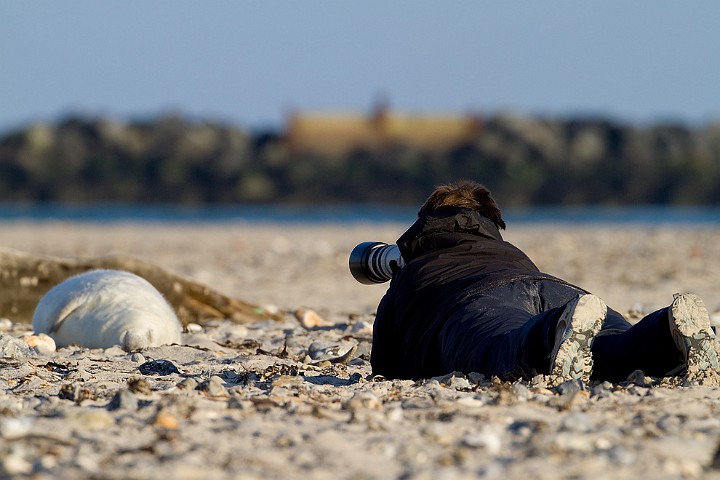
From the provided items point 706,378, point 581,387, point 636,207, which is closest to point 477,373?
point 581,387

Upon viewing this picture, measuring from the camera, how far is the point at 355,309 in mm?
7852

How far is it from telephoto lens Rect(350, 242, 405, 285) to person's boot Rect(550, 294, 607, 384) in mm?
1123

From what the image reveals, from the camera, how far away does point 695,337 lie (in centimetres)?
349

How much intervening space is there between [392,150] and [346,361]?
2426 inches

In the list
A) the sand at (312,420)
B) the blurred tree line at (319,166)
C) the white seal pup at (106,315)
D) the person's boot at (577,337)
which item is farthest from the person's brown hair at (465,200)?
the blurred tree line at (319,166)

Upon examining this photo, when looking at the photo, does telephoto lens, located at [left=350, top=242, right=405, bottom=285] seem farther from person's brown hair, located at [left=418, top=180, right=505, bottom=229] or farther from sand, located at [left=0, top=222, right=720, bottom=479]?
sand, located at [left=0, top=222, right=720, bottom=479]

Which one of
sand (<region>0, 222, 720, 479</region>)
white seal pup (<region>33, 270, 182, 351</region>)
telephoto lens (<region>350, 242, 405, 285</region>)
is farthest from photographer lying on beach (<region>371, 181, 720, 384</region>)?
white seal pup (<region>33, 270, 182, 351</region>)

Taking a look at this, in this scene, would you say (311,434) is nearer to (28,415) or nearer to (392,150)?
(28,415)

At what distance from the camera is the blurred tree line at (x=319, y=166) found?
60594 millimetres

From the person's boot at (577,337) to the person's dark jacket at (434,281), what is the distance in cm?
55

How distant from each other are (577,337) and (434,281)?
836 millimetres

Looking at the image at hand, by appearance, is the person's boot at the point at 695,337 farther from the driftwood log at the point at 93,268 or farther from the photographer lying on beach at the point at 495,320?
the driftwood log at the point at 93,268

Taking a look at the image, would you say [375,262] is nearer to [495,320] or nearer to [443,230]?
[443,230]

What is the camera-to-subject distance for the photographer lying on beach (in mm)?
3533
